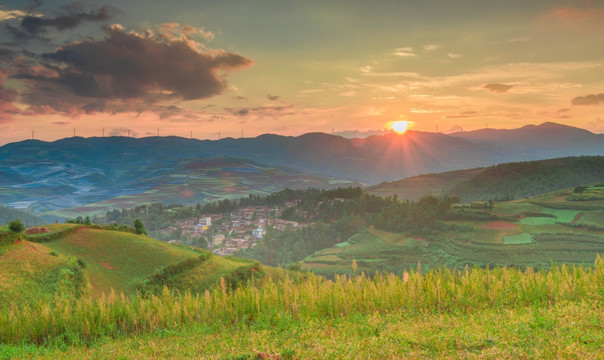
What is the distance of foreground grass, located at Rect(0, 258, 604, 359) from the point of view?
24.3ft

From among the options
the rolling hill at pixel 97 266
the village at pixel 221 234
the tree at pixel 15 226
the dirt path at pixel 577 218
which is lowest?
the village at pixel 221 234

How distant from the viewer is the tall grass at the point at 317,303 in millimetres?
10539

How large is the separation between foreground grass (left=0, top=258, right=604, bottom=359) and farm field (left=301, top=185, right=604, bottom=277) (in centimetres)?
10895

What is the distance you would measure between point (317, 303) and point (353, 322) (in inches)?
64.4

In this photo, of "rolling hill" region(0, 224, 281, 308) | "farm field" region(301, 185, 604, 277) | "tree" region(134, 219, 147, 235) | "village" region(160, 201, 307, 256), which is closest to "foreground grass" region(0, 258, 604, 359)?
"rolling hill" region(0, 224, 281, 308)

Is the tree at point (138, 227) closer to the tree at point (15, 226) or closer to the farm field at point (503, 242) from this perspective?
the tree at point (15, 226)

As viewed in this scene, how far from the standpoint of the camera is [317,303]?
36.7 feet

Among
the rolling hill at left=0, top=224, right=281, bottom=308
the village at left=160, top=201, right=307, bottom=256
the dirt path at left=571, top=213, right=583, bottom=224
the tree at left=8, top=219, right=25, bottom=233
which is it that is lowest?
the village at left=160, top=201, right=307, bottom=256

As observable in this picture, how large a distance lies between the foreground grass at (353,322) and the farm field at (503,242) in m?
109

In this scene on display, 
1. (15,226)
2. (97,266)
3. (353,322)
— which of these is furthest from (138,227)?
(353,322)

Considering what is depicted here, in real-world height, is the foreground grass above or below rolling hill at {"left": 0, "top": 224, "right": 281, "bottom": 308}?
above

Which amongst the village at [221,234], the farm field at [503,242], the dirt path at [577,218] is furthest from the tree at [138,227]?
the dirt path at [577,218]

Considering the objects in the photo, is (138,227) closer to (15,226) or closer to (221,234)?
(15,226)

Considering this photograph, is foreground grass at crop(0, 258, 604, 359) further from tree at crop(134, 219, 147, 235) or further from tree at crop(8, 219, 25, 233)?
tree at crop(134, 219, 147, 235)
